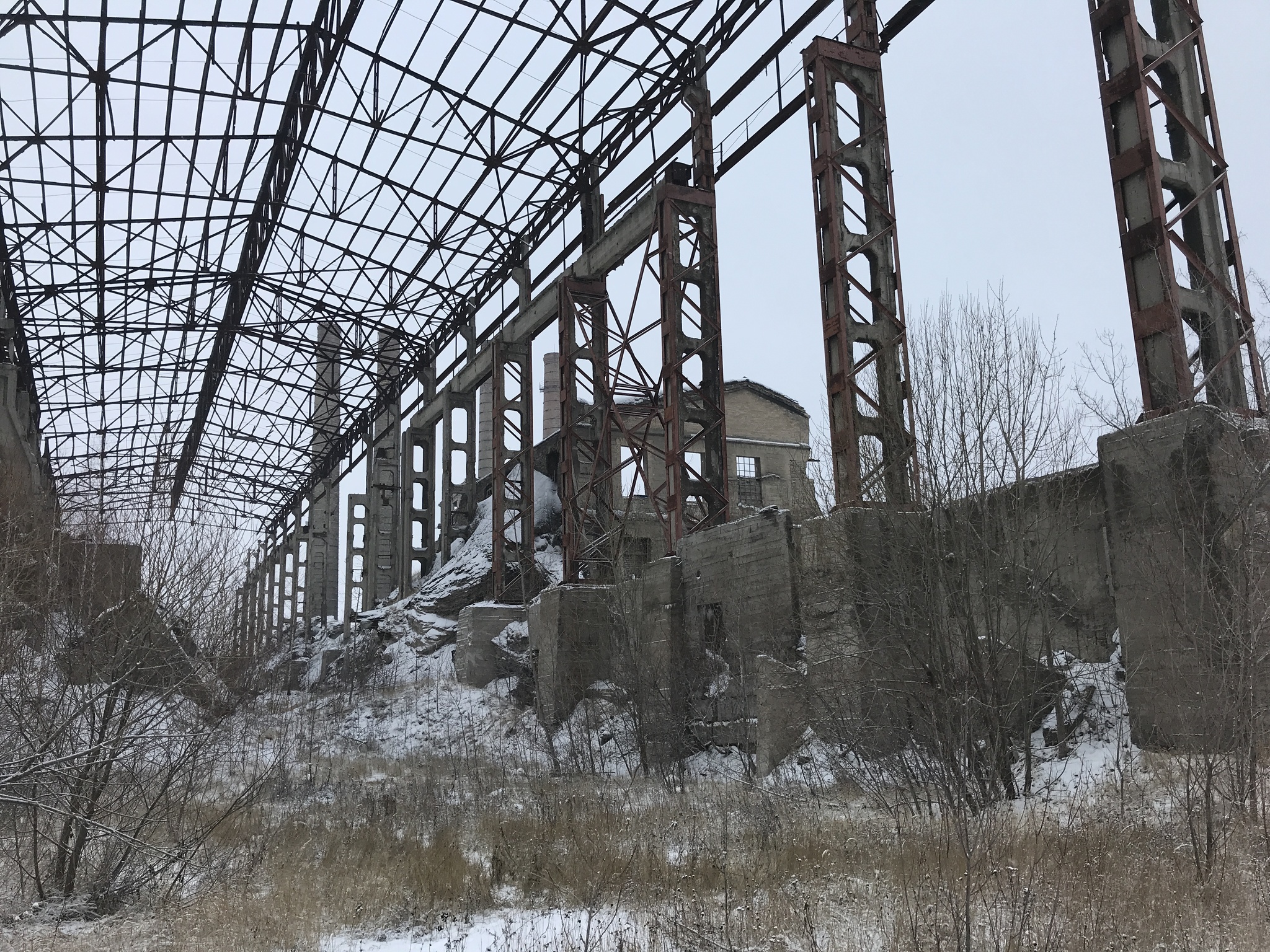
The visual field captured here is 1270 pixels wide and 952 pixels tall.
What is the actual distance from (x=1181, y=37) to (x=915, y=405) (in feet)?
17.7

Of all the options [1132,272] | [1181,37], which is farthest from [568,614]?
[1181,37]

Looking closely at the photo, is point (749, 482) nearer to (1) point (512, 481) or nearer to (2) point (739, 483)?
(2) point (739, 483)

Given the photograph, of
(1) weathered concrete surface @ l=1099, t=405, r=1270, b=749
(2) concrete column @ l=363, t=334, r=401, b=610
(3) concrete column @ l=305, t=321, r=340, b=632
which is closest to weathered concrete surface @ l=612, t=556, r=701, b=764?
(1) weathered concrete surface @ l=1099, t=405, r=1270, b=749

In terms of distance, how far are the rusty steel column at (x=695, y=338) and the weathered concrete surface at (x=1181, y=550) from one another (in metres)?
8.97

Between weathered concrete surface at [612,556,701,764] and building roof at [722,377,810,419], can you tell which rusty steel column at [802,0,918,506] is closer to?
weathered concrete surface at [612,556,701,764]

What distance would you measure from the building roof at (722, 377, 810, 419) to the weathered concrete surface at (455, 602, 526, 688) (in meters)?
15.6

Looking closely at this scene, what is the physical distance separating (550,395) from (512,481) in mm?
11604

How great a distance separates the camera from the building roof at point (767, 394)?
38.2m

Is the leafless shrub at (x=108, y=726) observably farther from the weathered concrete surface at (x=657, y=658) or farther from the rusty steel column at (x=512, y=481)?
the rusty steel column at (x=512, y=481)

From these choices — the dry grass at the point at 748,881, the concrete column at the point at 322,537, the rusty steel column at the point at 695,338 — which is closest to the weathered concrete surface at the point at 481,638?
the rusty steel column at the point at 695,338

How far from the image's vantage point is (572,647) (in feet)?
65.5

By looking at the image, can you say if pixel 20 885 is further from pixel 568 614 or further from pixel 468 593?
pixel 468 593

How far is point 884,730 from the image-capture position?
10.4 m

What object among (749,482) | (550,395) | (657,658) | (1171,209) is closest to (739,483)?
(749,482)
